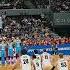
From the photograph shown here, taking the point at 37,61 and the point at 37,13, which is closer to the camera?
the point at 37,61

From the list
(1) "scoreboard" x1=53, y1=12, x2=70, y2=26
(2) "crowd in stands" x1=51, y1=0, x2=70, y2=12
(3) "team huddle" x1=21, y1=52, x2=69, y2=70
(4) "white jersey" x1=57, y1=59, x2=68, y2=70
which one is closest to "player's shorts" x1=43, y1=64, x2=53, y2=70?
(3) "team huddle" x1=21, y1=52, x2=69, y2=70

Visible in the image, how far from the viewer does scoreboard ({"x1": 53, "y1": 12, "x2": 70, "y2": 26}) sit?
3853 cm

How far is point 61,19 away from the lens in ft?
126

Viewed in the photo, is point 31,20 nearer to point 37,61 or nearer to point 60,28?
point 60,28

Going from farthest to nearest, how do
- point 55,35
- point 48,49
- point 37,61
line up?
point 55,35
point 48,49
point 37,61

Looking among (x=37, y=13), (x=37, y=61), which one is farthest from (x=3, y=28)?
(x=37, y=61)

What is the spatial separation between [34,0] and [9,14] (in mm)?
3880

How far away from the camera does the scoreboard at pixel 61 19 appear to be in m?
38.5

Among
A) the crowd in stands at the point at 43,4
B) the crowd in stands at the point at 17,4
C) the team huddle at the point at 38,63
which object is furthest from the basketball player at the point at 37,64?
the crowd in stands at the point at 17,4

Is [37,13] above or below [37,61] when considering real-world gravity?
below

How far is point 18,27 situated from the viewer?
3872 centimetres

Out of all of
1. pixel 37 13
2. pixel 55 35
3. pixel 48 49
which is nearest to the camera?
pixel 48 49

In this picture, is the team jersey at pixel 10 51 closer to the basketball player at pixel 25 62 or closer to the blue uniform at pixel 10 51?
the blue uniform at pixel 10 51

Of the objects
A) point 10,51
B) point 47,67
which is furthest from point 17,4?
point 47,67
